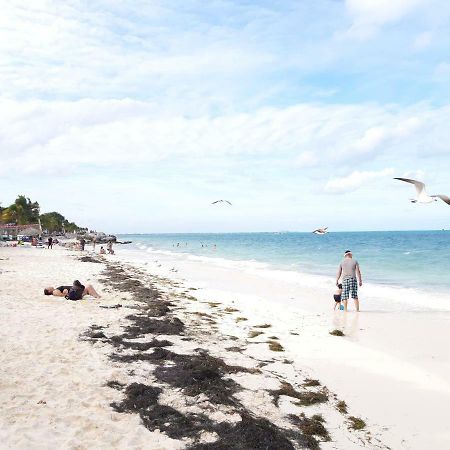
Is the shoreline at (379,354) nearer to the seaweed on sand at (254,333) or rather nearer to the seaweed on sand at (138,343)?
the seaweed on sand at (254,333)

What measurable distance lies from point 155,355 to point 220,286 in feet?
45.3

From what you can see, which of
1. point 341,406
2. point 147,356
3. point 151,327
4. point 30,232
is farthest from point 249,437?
point 30,232

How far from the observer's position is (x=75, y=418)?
16.8ft

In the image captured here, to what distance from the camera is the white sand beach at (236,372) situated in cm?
510

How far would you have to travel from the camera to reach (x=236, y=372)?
24.0 ft

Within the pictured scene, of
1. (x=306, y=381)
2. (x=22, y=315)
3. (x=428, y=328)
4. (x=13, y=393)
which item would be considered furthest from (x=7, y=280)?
(x=428, y=328)

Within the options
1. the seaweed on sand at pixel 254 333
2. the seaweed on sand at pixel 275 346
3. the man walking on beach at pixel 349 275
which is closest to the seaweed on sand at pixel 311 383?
the seaweed on sand at pixel 275 346

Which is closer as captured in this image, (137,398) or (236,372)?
(137,398)

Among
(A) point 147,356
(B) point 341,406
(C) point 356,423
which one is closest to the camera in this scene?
(C) point 356,423

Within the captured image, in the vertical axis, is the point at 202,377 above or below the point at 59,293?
below

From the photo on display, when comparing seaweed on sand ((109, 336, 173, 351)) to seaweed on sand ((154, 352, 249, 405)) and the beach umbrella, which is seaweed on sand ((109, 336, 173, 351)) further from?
the beach umbrella

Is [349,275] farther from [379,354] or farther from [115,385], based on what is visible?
[115,385]

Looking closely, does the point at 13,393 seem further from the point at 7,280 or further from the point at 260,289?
the point at 260,289

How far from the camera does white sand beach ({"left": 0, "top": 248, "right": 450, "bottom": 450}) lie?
201 inches
